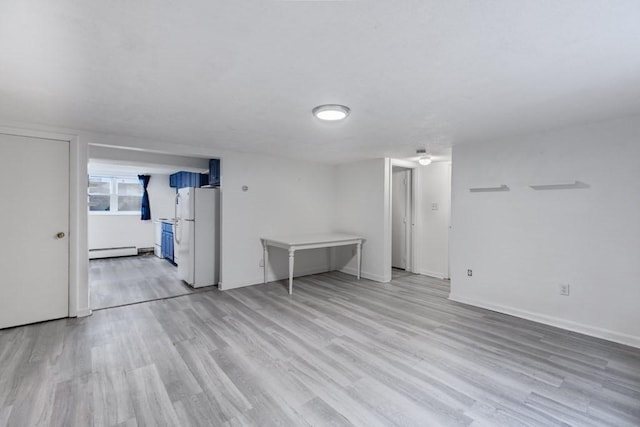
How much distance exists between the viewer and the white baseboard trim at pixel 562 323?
9.26 feet

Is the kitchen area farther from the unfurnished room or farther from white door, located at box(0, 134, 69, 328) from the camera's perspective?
white door, located at box(0, 134, 69, 328)

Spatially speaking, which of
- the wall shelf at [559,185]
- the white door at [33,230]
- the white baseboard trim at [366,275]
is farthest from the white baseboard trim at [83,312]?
the wall shelf at [559,185]

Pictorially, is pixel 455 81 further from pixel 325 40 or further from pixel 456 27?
pixel 325 40

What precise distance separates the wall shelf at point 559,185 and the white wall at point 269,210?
3.46 m

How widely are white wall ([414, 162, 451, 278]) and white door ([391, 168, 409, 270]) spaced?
0.99 feet

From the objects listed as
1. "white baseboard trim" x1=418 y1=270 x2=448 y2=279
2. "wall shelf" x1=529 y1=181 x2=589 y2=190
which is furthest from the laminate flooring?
"wall shelf" x1=529 y1=181 x2=589 y2=190

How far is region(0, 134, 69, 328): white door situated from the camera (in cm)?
310

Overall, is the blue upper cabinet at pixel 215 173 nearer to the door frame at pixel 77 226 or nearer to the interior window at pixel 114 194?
the door frame at pixel 77 226

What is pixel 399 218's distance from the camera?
6.12 m

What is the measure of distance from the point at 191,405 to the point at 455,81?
2.77m

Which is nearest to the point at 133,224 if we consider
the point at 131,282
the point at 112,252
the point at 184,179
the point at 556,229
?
the point at 112,252

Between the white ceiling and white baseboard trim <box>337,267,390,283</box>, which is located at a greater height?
the white ceiling

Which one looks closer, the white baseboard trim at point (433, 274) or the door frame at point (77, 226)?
the door frame at point (77, 226)

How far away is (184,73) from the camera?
6.31 ft
